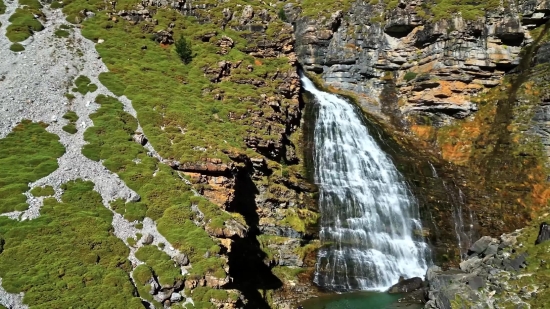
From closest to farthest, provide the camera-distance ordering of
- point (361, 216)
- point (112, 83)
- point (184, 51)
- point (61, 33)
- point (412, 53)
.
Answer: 1. point (361, 216)
2. point (112, 83)
3. point (61, 33)
4. point (184, 51)
5. point (412, 53)

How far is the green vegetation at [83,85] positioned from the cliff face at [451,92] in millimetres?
35171

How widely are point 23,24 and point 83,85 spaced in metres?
16.7

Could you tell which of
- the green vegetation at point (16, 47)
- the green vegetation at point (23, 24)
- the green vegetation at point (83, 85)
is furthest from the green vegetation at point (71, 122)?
the green vegetation at point (23, 24)

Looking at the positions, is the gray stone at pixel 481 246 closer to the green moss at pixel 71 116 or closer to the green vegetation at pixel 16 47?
the green moss at pixel 71 116

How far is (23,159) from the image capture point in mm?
28438

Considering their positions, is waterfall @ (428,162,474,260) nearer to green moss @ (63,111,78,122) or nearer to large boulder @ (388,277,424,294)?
large boulder @ (388,277,424,294)

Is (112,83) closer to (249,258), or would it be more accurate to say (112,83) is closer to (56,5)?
(249,258)

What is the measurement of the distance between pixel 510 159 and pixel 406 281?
23726mm

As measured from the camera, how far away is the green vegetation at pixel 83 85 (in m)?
38.7

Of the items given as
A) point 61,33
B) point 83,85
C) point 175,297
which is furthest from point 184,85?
point 175,297

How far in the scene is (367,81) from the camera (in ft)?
202

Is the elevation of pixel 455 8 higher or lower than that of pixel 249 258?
higher

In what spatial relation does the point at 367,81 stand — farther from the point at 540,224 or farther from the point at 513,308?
the point at 513,308

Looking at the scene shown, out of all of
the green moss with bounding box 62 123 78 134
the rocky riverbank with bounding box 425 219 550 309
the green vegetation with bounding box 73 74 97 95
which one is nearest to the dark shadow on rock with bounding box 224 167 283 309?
the rocky riverbank with bounding box 425 219 550 309
